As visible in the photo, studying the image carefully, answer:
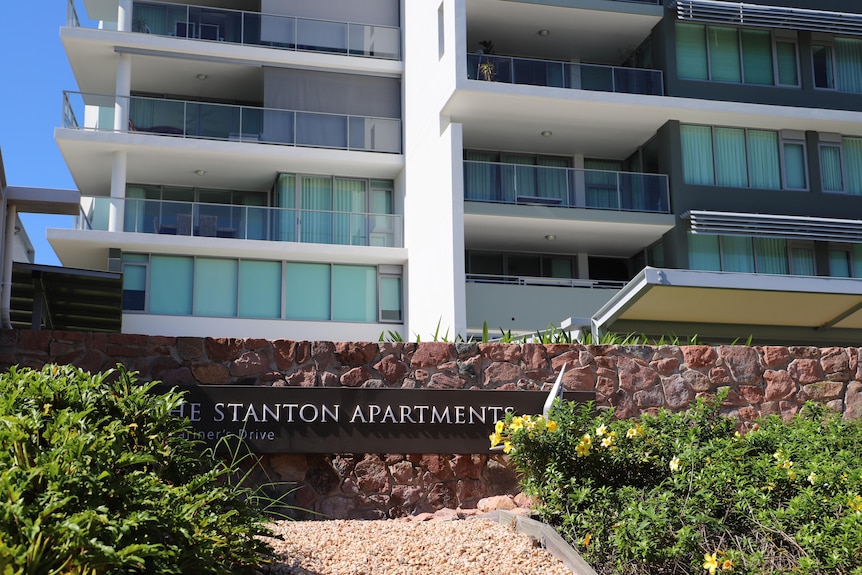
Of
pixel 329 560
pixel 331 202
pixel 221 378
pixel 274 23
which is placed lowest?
pixel 329 560

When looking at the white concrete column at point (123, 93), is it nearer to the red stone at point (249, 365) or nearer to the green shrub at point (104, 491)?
the red stone at point (249, 365)

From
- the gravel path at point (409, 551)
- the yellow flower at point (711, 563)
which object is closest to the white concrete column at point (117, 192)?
the gravel path at point (409, 551)

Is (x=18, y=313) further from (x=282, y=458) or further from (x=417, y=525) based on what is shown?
(x=417, y=525)

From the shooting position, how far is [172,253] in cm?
2791

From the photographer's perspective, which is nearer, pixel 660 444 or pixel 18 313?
pixel 660 444

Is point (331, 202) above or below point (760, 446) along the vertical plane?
above

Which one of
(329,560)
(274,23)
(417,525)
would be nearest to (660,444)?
(417,525)

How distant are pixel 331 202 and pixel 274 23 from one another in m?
5.83

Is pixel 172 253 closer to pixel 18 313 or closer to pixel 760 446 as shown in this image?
pixel 18 313

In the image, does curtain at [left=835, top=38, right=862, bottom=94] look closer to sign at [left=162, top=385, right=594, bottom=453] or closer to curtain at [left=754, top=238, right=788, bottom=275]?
curtain at [left=754, top=238, right=788, bottom=275]

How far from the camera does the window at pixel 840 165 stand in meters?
27.2

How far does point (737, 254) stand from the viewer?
2578 centimetres

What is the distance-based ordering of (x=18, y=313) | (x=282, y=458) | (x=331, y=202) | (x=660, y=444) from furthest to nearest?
(x=331, y=202) < (x=18, y=313) < (x=282, y=458) < (x=660, y=444)

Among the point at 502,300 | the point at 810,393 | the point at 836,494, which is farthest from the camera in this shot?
the point at 502,300
